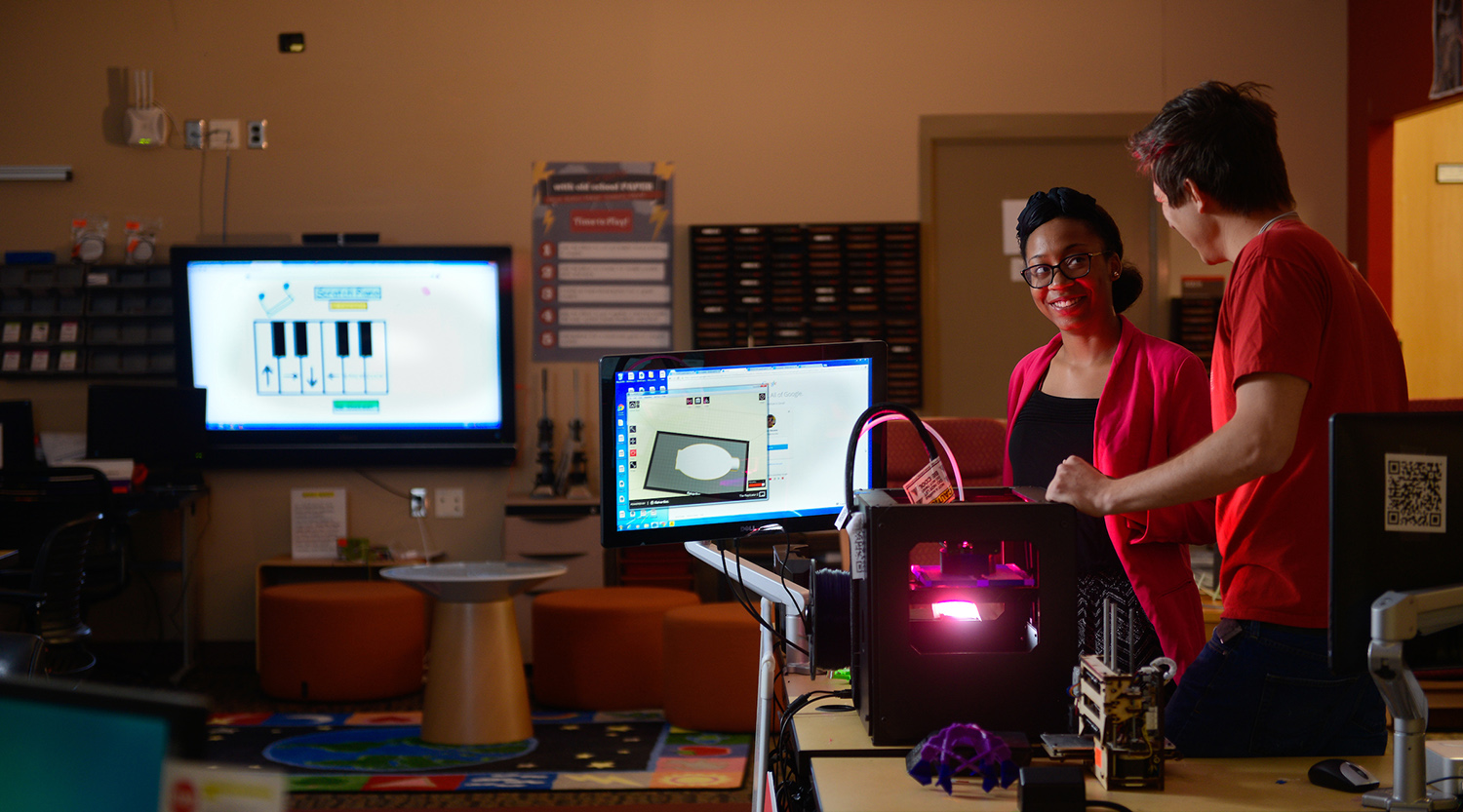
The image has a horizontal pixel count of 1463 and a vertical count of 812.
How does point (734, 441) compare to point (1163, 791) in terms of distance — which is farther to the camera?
point (734, 441)

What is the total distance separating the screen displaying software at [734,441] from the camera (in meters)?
1.69

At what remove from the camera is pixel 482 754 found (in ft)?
11.9

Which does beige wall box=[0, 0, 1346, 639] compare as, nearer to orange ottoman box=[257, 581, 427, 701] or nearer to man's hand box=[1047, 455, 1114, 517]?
orange ottoman box=[257, 581, 427, 701]

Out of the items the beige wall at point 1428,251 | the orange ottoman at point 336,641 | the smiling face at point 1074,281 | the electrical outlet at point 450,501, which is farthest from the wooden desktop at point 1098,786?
the beige wall at point 1428,251

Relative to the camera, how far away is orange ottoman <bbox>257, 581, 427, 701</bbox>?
13.8ft

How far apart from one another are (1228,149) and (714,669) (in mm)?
2807

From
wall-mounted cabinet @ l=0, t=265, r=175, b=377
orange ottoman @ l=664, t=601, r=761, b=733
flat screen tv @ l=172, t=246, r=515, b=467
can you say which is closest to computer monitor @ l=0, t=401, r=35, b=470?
wall-mounted cabinet @ l=0, t=265, r=175, b=377

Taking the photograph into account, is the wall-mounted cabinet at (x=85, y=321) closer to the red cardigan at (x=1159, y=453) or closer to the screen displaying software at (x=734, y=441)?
the screen displaying software at (x=734, y=441)

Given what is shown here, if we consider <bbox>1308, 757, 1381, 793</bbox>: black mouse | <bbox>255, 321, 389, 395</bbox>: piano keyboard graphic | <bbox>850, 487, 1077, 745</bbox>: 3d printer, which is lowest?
<bbox>1308, 757, 1381, 793</bbox>: black mouse

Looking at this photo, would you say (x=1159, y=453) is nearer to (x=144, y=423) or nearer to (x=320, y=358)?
(x=320, y=358)

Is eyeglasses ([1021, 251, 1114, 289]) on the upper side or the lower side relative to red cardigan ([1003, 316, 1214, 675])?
upper

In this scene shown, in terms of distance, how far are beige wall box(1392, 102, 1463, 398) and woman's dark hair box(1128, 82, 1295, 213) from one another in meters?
3.85

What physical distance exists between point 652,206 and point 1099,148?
2084 millimetres

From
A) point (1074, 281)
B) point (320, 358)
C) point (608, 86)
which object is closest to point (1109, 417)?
point (1074, 281)
